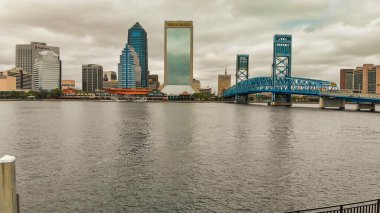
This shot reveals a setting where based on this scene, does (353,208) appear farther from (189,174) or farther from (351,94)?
(351,94)

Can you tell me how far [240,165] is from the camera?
41031mm

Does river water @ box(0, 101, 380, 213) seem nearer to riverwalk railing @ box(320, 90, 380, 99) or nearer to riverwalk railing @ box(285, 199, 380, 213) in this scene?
riverwalk railing @ box(285, 199, 380, 213)

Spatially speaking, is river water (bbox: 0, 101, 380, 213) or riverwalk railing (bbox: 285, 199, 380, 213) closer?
riverwalk railing (bbox: 285, 199, 380, 213)

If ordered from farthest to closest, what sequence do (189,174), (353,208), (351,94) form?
(351,94) < (189,174) < (353,208)

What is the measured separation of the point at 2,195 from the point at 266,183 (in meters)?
26.2

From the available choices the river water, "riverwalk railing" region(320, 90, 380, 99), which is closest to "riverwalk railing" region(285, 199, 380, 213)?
the river water

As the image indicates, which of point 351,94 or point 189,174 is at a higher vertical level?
point 351,94

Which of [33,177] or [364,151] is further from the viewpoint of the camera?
[364,151]

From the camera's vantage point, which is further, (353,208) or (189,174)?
(189,174)

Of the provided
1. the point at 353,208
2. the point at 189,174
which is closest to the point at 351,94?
the point at 189,174

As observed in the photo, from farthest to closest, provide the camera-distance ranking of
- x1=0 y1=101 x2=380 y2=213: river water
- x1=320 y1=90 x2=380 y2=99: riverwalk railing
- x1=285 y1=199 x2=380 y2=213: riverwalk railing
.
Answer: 1. x1=320 y1=90 x2=380 y2=99: riverwalk railing
2. x1=0 y1=101 x2=380 y2=213: river water
3. x1=285 y1=199 x2=380 y2=213: riverwalk railing

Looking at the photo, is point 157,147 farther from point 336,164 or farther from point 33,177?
point 336,164

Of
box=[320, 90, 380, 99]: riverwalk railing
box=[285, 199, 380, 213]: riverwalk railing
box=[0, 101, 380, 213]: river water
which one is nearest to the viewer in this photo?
box=[285, 199, 380, 213]: riverwalk railing

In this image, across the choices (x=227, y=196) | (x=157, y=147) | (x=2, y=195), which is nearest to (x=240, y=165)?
(x=227, y=196)
